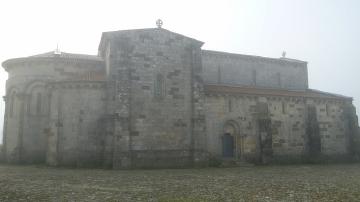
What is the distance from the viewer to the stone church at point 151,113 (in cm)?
2352

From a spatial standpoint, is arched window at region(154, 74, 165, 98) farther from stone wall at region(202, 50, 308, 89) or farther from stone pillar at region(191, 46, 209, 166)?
stone wall at region(202, 50, 308, 89)

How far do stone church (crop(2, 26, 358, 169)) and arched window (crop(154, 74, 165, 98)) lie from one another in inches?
3.1

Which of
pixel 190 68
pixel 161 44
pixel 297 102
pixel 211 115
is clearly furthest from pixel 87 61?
pixel 297 102

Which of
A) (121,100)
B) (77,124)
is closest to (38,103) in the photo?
(77,124)

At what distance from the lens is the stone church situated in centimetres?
2352

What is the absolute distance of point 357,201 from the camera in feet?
33.6

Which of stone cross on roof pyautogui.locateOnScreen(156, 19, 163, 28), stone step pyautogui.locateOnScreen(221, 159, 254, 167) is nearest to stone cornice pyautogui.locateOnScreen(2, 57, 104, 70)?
stone cross on roof pyautogui.locateOnScreen(156, 19, 163, 28)

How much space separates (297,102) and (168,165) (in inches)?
520

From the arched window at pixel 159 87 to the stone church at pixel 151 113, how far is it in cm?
8

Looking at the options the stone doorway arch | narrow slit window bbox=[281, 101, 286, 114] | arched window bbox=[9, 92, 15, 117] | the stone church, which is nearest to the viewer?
the stone church

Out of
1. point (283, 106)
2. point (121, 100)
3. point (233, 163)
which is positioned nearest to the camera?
point (121, 100)

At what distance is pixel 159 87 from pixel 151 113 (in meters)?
2.08

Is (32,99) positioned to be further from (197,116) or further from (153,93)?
(197,116)

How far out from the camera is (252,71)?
34406mm
